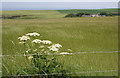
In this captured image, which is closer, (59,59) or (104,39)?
(59,59)

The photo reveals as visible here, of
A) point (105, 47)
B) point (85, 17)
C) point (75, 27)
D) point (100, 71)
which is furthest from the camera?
point (85, 17)

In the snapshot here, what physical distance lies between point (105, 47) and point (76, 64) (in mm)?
305

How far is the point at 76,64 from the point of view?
1000 millimetres

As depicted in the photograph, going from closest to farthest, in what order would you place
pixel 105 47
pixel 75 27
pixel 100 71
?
pixel 100 71 < pixel 105 47 < pixel 75 27

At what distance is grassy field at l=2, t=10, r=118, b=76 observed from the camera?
3.27 ft

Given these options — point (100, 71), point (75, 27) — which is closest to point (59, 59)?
point (100, 71)

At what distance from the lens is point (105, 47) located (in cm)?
107

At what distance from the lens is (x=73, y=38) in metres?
1.15

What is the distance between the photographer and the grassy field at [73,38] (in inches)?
39.3

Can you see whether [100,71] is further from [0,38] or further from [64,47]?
[0,38]

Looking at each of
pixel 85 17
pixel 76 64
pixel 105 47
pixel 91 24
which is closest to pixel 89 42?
pixel 105 47

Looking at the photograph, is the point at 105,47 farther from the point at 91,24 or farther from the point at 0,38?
the point at 0,38

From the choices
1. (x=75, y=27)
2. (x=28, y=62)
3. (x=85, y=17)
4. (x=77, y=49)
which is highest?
(x=85, y=17)

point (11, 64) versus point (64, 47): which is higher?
point (64, 47)
